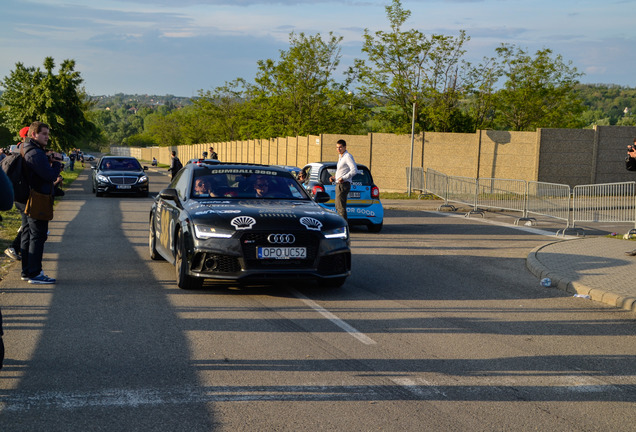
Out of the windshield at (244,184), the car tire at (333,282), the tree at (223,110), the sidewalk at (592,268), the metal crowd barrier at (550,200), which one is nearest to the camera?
the car tire at (333,282)

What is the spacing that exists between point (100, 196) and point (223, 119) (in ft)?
182

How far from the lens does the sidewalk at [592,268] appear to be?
8.99 meters

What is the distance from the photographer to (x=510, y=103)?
4009 centimetres

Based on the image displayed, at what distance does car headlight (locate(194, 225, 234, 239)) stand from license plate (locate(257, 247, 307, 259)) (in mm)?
414

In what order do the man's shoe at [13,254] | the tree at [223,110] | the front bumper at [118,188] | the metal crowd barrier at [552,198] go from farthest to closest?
1. the tree at [223,110]
2. the front bumper at [118,188]
3. the metal crowd barrier at [552,198]
4. the man's shoe at [13,254]

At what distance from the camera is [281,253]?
8219 millimetres

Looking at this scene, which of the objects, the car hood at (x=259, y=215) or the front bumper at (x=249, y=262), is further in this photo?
the car hood at (x=259, y=215)

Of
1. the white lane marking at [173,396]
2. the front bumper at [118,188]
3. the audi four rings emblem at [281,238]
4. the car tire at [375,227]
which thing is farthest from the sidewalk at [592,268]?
the front bumper at [118,188]

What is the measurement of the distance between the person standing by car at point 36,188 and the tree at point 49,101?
2966 centimetres

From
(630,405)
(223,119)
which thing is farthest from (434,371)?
(223,119)

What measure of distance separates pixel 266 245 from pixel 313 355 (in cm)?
247

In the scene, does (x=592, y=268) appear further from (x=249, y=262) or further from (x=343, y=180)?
(x=249, y=262)

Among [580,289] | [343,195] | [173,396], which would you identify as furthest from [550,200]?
[173,396]

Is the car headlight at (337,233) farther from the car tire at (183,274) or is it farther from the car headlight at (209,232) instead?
the car tire at (183,274)
